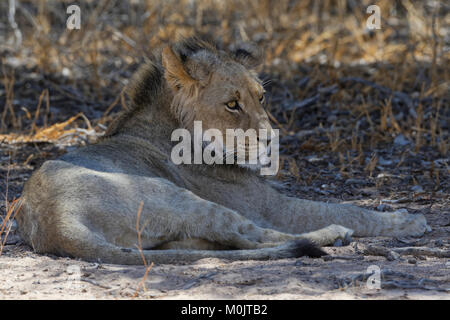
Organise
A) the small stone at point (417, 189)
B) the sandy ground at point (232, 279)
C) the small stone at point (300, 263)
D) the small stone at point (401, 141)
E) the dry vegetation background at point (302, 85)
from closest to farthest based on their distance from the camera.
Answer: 1. the sandy ground at point (232, 279)
2. the small stone at point (300, 263)
3. the small stone at point (417, 189)
4. the dry vegetation background at point (302, 85)
5. the small stone at point (401, 141)

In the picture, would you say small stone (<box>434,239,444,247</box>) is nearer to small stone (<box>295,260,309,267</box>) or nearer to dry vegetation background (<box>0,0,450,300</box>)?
dry vegetation background (<box>0,0,450,300</box>)

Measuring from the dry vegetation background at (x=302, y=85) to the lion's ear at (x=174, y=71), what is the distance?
1290mm

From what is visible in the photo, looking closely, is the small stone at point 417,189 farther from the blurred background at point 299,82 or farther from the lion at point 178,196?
the lion at point 178,196

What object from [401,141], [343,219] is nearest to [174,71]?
[343,219]

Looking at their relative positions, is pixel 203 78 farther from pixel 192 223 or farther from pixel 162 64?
pixel 192 223

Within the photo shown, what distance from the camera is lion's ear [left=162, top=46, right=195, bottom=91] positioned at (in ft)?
15.0

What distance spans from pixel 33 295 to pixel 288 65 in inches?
247

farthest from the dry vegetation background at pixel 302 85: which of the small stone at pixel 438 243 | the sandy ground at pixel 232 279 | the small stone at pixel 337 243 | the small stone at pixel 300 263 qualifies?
the small stone at pixel 300 263

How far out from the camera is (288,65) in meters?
8.89

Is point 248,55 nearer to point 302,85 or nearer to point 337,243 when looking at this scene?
point 337,243

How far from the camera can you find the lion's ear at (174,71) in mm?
4586

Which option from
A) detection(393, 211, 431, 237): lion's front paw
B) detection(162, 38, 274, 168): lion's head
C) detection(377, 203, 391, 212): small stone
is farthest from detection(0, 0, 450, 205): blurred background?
detection(162, 38, 274, 168): lion's head

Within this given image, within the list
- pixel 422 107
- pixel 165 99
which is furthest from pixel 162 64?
pixel 422 107

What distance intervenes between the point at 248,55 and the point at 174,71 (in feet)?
2.23
